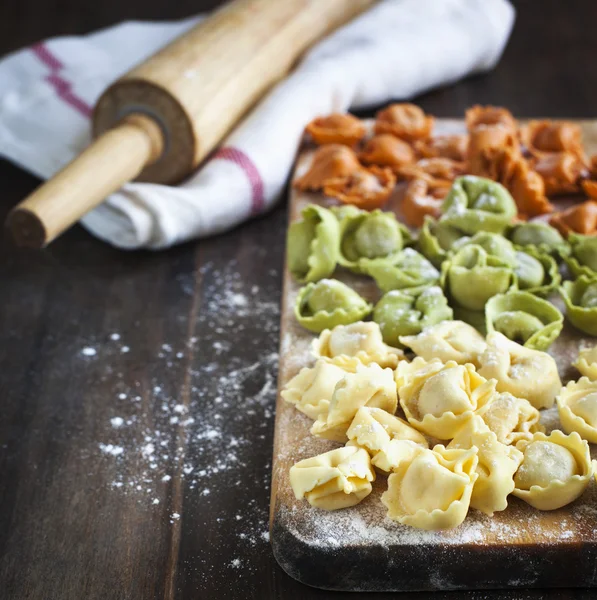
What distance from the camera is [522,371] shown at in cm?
144

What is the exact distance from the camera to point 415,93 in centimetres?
261

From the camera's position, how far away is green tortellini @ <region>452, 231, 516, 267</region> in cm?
171

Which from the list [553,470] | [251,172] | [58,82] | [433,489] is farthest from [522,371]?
[58,82]

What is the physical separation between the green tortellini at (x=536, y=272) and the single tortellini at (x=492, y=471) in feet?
1.51

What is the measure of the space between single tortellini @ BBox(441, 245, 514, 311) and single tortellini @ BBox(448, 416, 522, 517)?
39 centimetres

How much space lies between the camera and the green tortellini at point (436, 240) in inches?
70.4

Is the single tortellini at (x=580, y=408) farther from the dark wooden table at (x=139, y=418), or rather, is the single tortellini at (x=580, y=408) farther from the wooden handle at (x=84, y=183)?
the wooden handle at (x=84, y=183)

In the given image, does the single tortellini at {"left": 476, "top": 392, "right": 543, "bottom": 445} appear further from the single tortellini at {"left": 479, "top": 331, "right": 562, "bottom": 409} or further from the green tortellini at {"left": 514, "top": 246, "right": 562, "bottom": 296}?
the green tortellini at {"left": 514, "top": 246, "right": 562, "bottom": 296}

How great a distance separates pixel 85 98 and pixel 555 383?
1.53 metres

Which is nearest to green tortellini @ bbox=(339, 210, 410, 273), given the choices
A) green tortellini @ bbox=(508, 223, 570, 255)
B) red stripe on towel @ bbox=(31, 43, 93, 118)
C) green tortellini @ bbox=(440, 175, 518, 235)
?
green tortellini @ bbox=(440, 175, 518, 235)

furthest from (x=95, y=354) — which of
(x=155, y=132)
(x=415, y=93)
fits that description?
(x=415, y=93)

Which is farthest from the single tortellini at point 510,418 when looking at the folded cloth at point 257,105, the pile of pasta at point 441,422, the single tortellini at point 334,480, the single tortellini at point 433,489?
the folded cloth at point 257,105

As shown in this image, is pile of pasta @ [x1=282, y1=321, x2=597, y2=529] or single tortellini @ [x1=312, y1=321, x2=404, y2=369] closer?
pile of pasta @ [x1=282, y1=321, x2=597, y2=529]

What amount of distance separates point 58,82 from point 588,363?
5.39 ft
